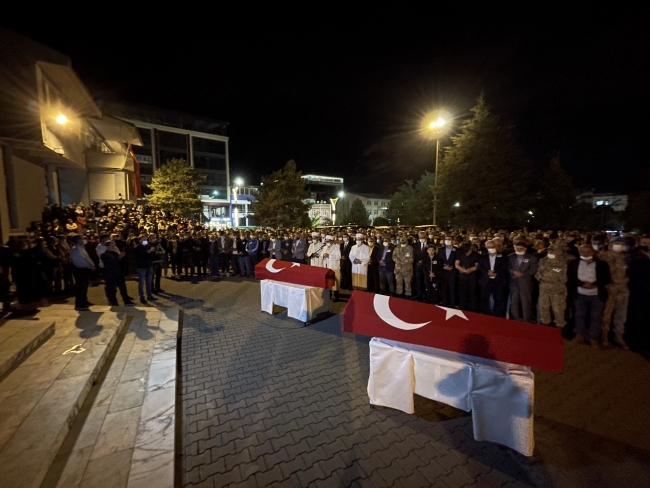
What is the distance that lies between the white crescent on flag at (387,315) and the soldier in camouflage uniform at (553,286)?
179 inches

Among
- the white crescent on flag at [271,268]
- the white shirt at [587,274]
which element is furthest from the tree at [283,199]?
the white shirt at [587,274]

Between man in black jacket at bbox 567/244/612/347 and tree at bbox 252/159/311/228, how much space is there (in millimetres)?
25114

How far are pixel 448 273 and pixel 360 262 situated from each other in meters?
2.87

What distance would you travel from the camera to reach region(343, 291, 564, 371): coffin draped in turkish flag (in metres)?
3.17

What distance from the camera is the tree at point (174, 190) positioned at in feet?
Result: 97.9

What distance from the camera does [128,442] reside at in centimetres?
351

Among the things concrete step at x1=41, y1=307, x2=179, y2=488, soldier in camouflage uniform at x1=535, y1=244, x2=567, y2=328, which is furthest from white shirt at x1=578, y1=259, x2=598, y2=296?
concrete step at x1=41, y1=307, x2=179, y2=488

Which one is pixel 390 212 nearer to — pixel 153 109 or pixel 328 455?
pixel 153 109

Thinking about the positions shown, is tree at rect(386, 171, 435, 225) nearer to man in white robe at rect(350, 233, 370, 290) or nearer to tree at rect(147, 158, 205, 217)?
tree at rect(147, 158, 205, 217)

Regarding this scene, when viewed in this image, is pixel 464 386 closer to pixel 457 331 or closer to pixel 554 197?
pixel 457 331

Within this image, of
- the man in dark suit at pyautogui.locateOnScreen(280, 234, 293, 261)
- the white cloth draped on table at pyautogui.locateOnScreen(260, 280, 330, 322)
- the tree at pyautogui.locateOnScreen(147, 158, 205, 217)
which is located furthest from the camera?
the tree at pyautogui.locateOnScreen(147, 158, 205, 217)

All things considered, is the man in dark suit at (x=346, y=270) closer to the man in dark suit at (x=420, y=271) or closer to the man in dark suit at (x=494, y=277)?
the man in dark suit at (x=420, y=271)

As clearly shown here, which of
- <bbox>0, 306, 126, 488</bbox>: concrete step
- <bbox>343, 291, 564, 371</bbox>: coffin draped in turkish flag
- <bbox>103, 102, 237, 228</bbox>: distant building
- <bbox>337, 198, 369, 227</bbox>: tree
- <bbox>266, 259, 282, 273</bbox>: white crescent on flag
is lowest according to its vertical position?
<bbox>0, 306, 126, 488</bbox>: concrete step

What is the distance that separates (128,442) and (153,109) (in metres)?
57.7
